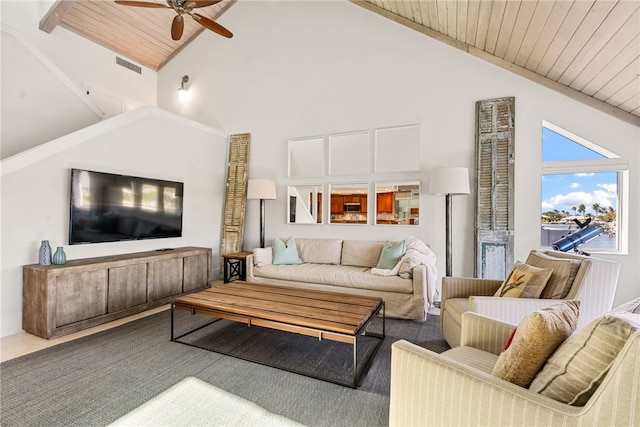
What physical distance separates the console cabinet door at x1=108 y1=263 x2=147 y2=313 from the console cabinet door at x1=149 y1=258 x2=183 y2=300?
104 mm

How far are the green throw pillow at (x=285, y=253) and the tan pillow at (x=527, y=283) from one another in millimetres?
2642

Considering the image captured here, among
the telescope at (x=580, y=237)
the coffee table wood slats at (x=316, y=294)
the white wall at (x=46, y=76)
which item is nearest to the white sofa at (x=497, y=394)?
the coffee table wood slats at (x=316, y=294)

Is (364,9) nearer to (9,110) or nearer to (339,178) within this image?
(339,178)

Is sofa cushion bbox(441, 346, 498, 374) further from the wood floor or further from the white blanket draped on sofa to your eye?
the wood floor

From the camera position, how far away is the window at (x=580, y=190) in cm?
351

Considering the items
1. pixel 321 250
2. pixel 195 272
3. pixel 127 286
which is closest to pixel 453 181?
pixel 321 250

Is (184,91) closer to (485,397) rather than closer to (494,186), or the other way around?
(494,186)

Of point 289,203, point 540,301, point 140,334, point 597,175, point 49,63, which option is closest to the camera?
point 540,301

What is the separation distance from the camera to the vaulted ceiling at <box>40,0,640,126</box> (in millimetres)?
2363

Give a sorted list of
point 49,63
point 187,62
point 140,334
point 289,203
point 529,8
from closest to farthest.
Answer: point 529,8
point 140,334
point 49,63
point 289,203
point 187,62

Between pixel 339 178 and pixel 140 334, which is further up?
pixel 339 178

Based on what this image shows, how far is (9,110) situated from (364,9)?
15.8 ft

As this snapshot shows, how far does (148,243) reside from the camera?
4.17 m

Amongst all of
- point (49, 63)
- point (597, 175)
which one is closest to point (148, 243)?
point (49, 63)
